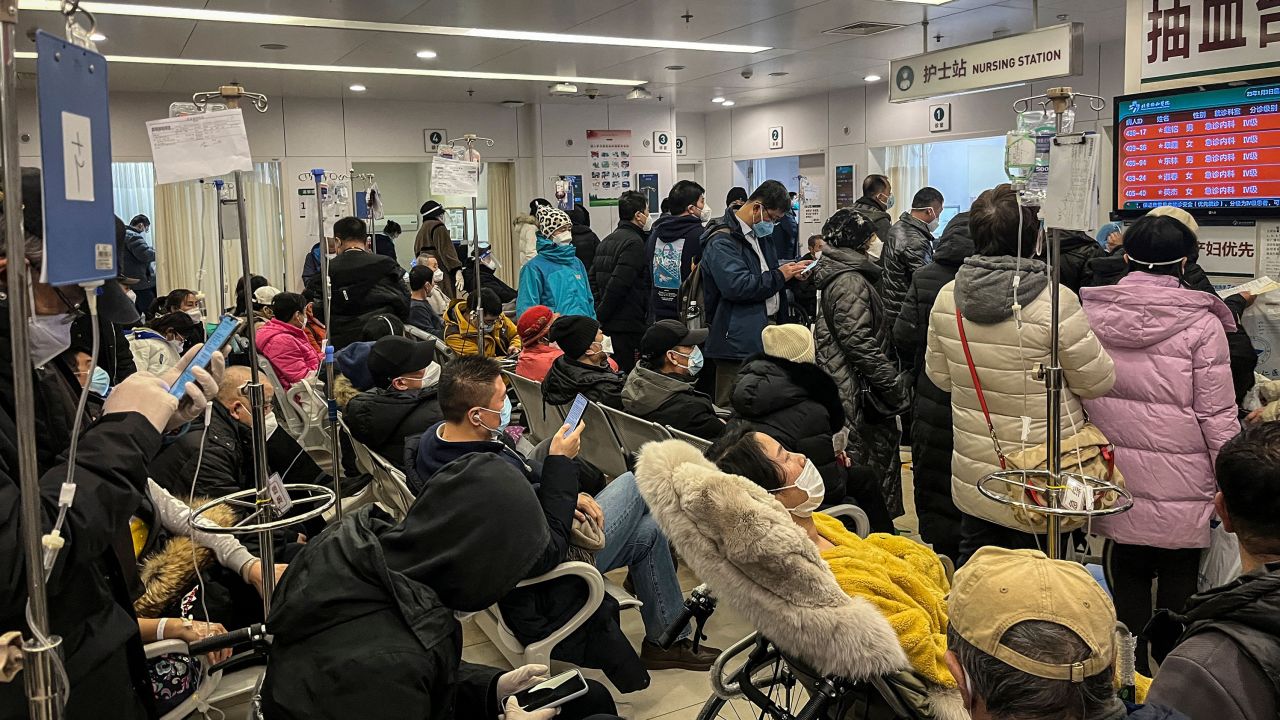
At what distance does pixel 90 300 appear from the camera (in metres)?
1.31

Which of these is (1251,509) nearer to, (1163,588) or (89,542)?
(1163,588)

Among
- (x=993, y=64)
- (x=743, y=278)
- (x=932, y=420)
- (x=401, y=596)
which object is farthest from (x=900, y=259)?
(x=401, y=596)

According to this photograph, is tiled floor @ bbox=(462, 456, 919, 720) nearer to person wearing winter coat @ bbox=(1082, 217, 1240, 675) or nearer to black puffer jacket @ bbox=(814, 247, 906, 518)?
black puffer jacket @ bbox=(814, 247, 906, 518)

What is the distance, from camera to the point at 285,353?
214 inches

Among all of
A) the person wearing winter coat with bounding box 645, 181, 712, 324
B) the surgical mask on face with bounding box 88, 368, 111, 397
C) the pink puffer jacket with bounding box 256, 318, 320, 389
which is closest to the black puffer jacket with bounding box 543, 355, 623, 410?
the person wearing winter coat with bounding box 645, 181, 712, 324

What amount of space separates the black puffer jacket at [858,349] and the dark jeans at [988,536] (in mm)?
1003

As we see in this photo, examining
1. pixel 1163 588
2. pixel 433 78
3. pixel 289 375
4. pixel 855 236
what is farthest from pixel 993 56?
pixel 433 78

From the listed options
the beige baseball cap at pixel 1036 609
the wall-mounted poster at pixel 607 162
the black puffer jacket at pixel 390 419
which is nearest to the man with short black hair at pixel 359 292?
the black puffer jacket at pixel 390 419

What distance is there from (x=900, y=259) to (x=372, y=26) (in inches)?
157

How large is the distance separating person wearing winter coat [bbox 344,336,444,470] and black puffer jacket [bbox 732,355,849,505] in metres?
1.18

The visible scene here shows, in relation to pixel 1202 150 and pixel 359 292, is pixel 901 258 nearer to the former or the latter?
pixel 1202 150

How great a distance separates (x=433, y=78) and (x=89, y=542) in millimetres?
8603

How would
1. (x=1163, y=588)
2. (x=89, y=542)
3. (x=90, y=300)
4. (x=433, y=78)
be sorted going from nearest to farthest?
(x=90, y=300) → (x=89, y=542) → (x=1163, y=588) → (x=433, y=78)

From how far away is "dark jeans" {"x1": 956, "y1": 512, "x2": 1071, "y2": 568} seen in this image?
316 centimetres
